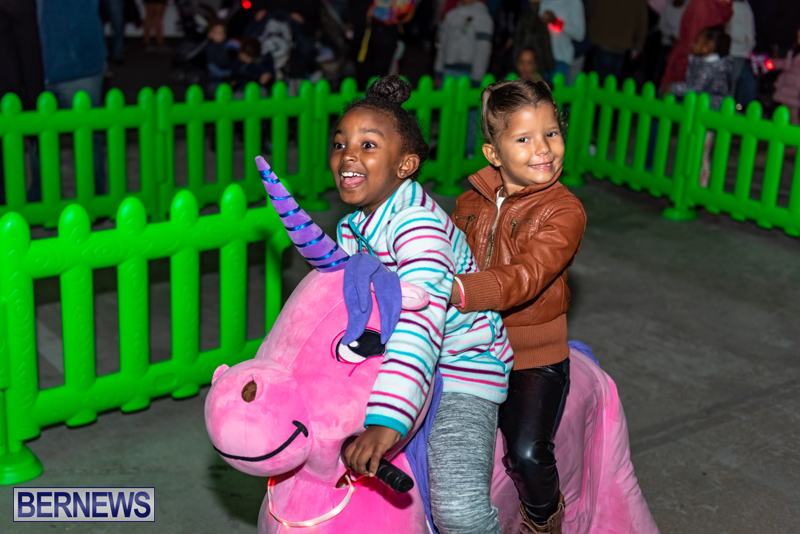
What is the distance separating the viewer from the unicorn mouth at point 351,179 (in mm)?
2389

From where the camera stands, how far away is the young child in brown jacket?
8.77 ft

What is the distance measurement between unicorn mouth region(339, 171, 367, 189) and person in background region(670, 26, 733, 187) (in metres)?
6.42

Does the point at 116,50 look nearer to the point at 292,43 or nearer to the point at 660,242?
the point at 292,43

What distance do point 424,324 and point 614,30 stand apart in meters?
8.57

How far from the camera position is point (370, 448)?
2.01 m

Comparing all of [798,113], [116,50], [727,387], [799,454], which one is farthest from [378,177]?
[116,50]

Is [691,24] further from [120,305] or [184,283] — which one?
[120,305]

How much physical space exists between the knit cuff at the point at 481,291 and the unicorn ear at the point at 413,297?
0.25 m

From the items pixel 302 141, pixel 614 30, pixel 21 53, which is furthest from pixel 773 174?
pixel 21 53

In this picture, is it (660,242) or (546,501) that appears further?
(660,242)

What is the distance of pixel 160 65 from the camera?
48.4ft

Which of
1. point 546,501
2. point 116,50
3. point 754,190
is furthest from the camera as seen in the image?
point 116,50

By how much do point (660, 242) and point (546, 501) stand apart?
193 inches

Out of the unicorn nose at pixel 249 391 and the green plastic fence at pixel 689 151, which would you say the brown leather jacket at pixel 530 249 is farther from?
the green plastic fence at pixel 689 151
